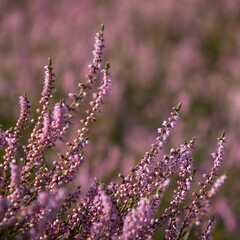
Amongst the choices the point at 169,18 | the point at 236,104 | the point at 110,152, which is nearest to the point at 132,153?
the point at 110,152

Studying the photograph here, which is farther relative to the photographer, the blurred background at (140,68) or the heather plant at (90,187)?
the blurred background at (140,68)

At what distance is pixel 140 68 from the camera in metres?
12.0

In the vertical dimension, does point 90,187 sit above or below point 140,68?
below

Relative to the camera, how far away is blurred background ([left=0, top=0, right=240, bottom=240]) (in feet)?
27.2

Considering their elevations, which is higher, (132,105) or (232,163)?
(132,105)

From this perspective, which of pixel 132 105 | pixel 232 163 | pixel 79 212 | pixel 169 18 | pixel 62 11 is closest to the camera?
pixel 79 212

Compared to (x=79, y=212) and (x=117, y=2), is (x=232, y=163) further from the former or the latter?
(x=117, y=2)

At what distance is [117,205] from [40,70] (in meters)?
8.95

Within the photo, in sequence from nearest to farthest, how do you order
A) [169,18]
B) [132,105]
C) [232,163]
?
1. [232,163]
2. [132,105]
3. [169,18]

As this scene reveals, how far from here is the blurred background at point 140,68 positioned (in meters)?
8.30

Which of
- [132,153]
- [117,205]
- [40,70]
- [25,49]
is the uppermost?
[25,49]

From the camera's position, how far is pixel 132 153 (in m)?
8.50

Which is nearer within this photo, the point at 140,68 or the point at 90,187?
the point at 90,187

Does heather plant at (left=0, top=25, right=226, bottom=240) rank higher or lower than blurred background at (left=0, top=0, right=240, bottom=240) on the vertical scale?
lower
